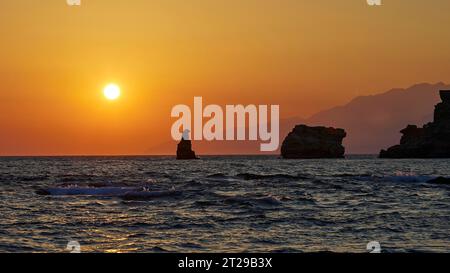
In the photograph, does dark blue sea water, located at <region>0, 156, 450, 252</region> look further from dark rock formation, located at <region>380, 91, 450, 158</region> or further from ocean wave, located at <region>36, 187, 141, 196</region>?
dark rock formation, located at <region>380, 91, 450, 158</region>

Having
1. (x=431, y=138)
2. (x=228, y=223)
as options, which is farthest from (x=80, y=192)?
(x=431, y=138)

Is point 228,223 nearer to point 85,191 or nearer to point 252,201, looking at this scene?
point 252,201

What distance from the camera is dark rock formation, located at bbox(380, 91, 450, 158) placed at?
169m

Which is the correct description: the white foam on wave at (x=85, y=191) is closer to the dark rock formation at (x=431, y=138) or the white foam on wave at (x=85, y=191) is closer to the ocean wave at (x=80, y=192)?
the ocean wave at (x=80, y=192)

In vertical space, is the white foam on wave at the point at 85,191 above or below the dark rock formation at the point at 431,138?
below

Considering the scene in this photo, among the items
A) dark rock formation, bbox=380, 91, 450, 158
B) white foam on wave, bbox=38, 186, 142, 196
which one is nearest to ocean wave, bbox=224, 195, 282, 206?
white foam on wave, bbox=38, 186, 142, 196

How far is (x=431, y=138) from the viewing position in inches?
7018

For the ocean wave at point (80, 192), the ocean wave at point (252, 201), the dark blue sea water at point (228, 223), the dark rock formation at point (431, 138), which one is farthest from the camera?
the dark rock formation at point (431, 138)

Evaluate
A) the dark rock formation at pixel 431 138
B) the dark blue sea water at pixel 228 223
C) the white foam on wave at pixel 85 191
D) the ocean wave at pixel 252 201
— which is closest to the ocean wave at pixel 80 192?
the white foam on wave at pixel 85 191

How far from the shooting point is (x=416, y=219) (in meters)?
26.2

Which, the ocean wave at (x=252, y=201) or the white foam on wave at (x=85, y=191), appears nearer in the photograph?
the ocean wave at (x=252, y=201)

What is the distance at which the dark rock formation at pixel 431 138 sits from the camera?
16938 centimetres

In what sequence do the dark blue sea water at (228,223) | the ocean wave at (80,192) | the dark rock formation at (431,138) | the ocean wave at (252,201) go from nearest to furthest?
1. the dark blue sea water at (228,223)
2. the ocean wave at (252,201)
3. the ocean wave at (80,192)
4. the dark rock formation at (431,138)
